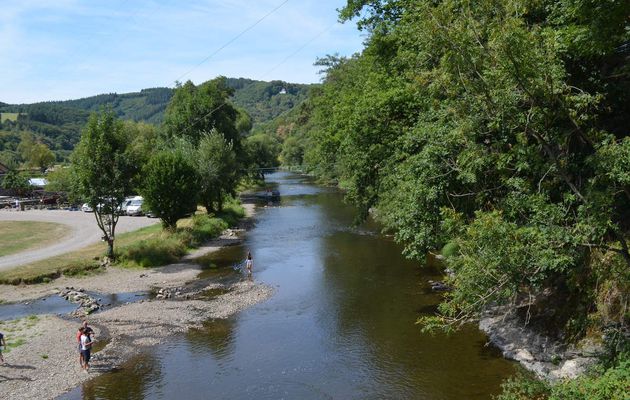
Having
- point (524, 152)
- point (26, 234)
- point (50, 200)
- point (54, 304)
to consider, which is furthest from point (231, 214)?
point (524, 152)

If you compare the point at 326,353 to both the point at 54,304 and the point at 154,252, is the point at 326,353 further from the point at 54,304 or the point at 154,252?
the point at 154,252

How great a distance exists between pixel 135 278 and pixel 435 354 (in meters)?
22.7

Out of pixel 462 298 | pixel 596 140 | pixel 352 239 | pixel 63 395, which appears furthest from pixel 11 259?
pixel 596 140

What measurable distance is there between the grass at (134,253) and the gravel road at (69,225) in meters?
1.65

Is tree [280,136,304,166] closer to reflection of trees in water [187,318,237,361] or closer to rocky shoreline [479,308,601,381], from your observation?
reflection of trees in water [187,318,237,361]

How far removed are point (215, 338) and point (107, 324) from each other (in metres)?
6.46

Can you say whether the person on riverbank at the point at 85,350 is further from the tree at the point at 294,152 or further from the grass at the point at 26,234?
the tree at the point at 294,152

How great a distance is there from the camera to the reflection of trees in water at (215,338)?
73.5ft

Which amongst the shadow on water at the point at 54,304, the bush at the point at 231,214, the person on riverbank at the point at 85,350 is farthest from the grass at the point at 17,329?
the bush at the point at 231,214

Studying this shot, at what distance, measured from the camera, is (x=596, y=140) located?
1630cm

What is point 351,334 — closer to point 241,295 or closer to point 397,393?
point 397,393

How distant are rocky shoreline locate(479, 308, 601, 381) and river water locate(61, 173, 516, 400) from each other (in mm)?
678

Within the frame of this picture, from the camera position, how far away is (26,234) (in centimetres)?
4784

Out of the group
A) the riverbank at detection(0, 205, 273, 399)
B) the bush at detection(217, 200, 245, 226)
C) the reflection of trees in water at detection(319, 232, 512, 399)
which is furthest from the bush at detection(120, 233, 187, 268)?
the bush at detection(217, 200, 245, 226)
